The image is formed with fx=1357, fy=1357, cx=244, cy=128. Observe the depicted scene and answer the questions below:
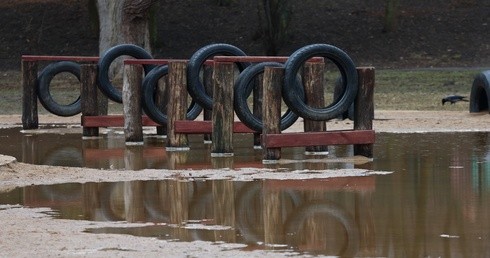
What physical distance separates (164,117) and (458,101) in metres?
8.03

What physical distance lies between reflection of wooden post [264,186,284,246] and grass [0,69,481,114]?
1323 centimetres

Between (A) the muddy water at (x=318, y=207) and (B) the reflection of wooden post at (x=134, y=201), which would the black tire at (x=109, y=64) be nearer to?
(A) the muddy water at (x=318, y=207)

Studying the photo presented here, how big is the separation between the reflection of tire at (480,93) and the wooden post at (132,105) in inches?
253

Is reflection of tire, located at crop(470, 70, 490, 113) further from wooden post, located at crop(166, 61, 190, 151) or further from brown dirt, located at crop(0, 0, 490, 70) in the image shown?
brown dirt, located at crop(0, 0, 490, 70)

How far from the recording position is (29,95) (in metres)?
22.8

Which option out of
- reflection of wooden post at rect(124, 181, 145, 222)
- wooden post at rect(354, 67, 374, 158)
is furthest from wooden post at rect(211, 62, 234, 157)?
reflection of wooden post at rect(124, 181, 145, 222)

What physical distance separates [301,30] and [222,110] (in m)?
23.2

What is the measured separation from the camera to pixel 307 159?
655 inches

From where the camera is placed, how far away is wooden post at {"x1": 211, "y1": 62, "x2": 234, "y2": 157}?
17.3 metres

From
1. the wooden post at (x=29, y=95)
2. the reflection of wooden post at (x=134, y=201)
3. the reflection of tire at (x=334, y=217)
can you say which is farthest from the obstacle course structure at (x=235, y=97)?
the reflection of tire at (x=334, y=217)

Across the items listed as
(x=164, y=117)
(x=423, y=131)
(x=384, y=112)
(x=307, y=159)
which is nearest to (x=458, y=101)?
(x=384, y=112)

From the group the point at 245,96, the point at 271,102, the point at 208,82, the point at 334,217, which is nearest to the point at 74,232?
the point at 334,217

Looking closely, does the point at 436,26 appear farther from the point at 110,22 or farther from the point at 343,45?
the point at 110,22

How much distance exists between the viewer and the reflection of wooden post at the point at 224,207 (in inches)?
413
